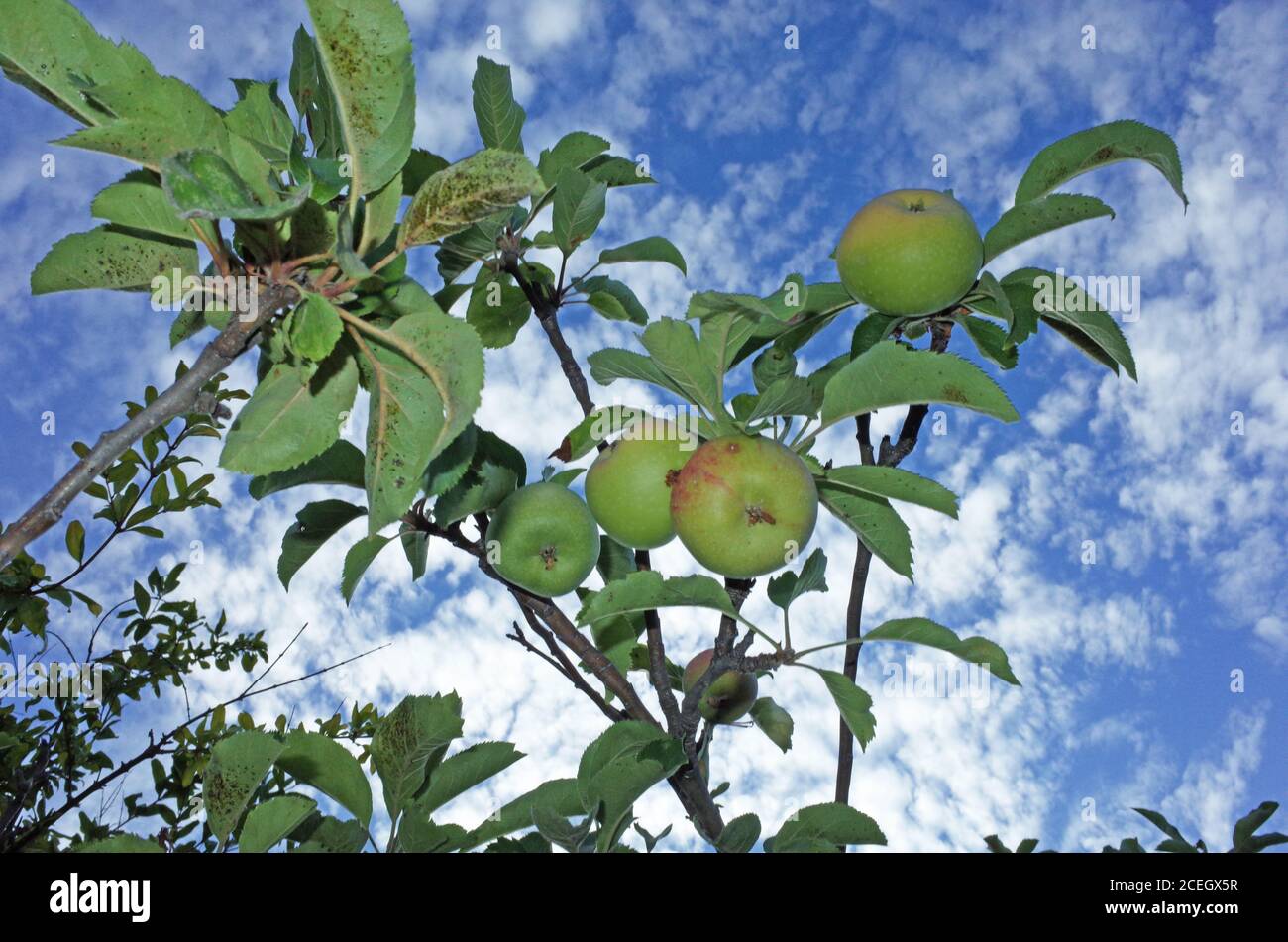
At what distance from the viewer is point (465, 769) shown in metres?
2.20

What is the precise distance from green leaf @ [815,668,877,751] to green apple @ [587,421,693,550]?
0.51 m

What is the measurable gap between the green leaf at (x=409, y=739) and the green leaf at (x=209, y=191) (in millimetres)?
1196

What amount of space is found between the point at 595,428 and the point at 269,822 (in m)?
1.07

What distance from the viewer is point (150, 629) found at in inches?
156

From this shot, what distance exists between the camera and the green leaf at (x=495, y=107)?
8.21 feet

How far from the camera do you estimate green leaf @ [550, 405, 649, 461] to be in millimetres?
2275

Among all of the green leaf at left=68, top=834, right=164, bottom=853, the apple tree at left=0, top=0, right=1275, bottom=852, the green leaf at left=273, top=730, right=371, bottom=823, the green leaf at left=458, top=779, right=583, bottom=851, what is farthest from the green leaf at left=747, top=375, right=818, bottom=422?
the green leaf at left=68, top=834, right=164, bottom=853

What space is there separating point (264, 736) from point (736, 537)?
100 cm

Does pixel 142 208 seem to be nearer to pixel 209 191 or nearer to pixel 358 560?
pixel 209 191

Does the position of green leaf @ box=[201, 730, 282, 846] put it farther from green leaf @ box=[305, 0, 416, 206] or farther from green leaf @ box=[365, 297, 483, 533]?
green leaf @ box=[305, 0, 416, 206]

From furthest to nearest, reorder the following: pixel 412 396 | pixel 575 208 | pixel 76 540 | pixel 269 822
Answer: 1. pixel 76 540
2. pixel 575 208
3. pixel 269 822
4. pixel 412 396

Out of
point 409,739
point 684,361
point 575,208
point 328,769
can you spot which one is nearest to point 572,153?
point 575,208
